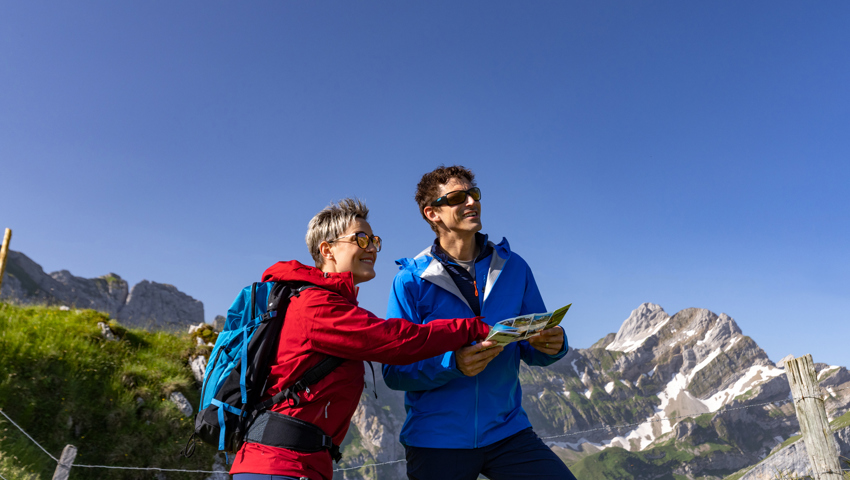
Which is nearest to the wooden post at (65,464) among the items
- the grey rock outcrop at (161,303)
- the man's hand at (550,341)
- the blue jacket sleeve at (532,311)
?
the blue jacket sleeve at (532,311)

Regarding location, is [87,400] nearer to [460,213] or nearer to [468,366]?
[460,213]

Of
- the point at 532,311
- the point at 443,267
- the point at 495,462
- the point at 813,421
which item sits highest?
the point at 443,267

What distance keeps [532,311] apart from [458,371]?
1032 mm

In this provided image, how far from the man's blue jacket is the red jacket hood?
29.7 inches

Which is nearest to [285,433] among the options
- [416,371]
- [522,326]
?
[416,371]

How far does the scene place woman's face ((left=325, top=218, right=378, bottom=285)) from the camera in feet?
10.4

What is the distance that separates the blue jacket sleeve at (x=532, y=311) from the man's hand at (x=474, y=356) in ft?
2.36

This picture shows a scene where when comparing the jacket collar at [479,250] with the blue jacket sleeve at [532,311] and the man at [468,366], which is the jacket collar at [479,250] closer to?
the man at [468,366]

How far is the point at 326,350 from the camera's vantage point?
8.38 ft

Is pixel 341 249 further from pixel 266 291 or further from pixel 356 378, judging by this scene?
pixel 356 378

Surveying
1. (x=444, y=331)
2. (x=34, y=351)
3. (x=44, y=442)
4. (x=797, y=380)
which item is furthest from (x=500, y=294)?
(x=34, y=351)

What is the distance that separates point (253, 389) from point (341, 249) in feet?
3.47

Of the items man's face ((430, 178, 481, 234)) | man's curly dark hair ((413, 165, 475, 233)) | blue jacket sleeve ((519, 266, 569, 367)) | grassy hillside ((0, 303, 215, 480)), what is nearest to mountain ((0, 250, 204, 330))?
grassy hillside ((0, 303, 215, 480))

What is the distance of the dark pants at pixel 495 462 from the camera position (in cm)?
315
